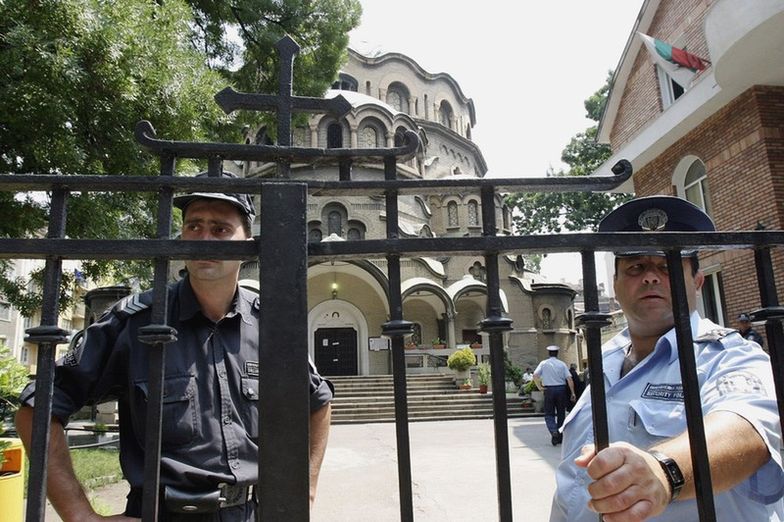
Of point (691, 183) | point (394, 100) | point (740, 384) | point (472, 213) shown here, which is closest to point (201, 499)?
point (740, 384)

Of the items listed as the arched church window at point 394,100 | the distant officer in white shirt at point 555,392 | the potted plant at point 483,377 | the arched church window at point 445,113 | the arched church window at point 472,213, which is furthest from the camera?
the arched church window at point 445,113

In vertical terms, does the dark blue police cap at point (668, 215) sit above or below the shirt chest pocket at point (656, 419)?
above

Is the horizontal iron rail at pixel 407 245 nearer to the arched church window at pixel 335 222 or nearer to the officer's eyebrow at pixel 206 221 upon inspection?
the officer's eyebrow at pixel 206 221

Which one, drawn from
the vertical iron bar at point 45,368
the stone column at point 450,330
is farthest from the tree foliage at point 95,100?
the stone column at point 450,330

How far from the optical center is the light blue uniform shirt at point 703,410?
1.54 m

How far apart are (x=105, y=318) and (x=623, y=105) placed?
16.0 m

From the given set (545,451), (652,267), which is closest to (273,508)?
(652,267)

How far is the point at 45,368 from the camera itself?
1362 millimetres

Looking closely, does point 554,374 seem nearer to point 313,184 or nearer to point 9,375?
point 9,375

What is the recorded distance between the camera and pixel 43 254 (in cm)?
140

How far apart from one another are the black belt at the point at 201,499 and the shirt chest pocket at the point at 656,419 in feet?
4.80

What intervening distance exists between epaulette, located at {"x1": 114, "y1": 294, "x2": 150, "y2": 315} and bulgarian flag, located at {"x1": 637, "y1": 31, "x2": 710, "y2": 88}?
12.7 m

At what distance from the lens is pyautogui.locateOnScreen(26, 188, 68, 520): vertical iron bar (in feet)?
4.39

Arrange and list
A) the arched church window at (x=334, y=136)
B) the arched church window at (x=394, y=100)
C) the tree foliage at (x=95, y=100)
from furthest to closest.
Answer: the arched church window at (x=394, y=100)
the arched church window at (x=334, y=136)
the tree foliage at (x=95, y=100)
